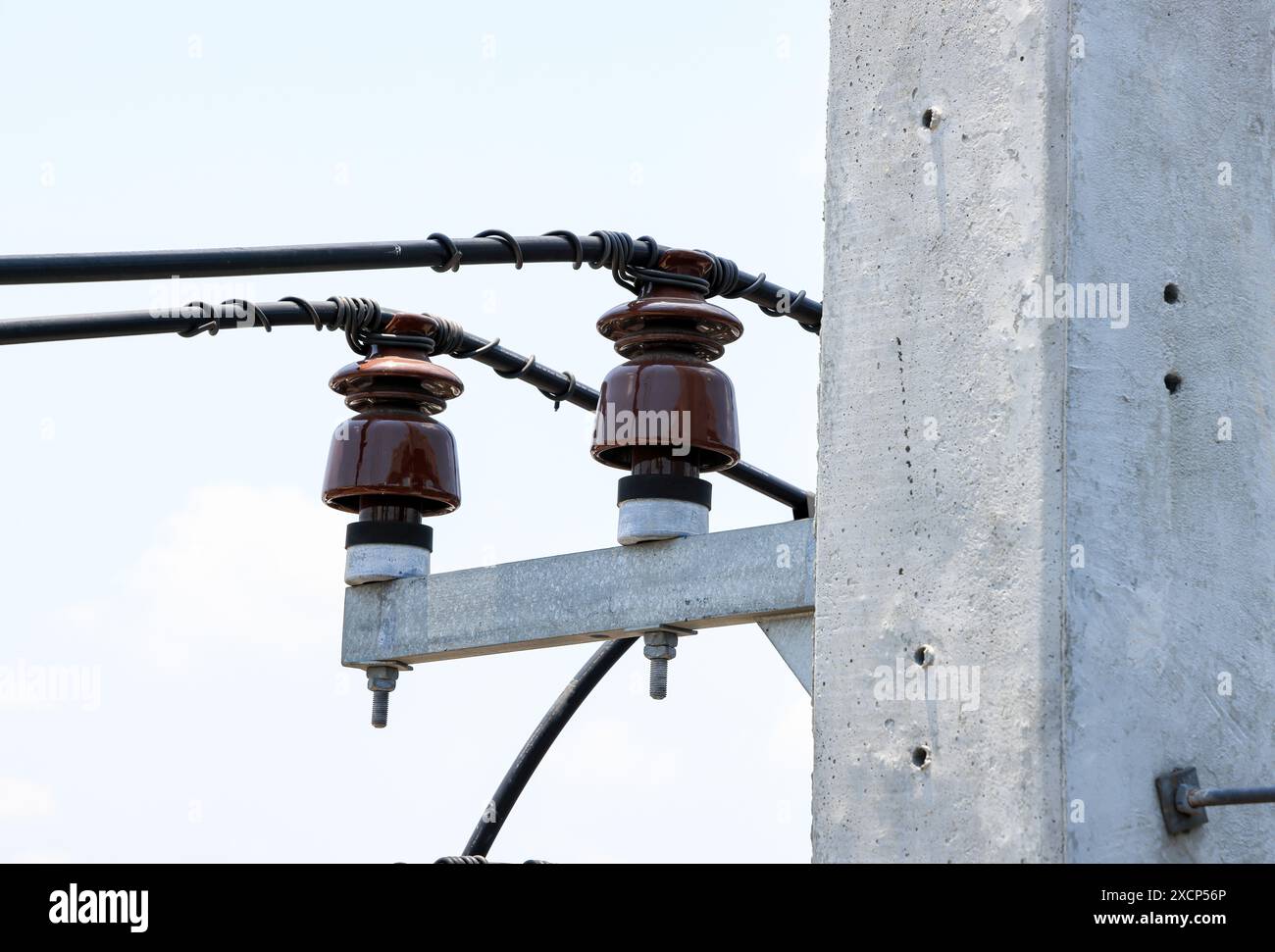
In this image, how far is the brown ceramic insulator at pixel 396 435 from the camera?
448 centimetres

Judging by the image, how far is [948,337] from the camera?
3139 millimetres

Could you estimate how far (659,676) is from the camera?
362 cm

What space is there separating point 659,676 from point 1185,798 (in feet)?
3.48

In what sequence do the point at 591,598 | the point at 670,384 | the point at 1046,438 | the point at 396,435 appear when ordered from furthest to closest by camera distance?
the point at 396,435 → the point at 670,384 → the point at 591,598 → the point at 1046,438

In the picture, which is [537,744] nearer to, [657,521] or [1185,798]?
[657,521]

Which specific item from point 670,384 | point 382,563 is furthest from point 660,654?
point 382,563

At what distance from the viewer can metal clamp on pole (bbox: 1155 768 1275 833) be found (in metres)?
2.94

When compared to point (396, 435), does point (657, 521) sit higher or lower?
lower

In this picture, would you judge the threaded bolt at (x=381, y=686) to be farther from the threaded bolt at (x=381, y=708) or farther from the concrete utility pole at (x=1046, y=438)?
the concrete utility pole at (x=1046, y=438)

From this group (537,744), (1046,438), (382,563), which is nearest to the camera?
(1046,438)

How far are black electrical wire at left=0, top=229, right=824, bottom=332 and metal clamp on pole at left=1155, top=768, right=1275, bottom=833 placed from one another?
1.16 metres
